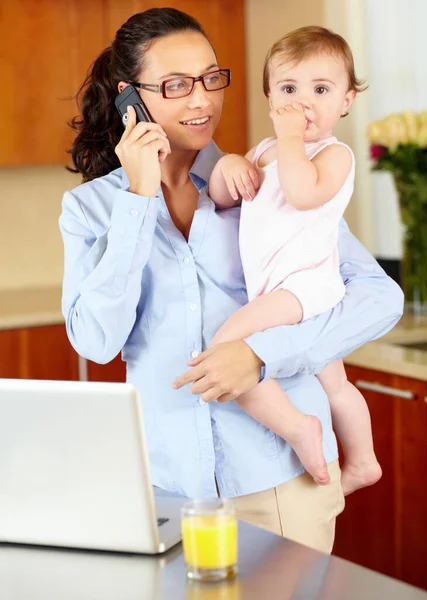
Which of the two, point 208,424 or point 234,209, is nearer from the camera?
point 208,424

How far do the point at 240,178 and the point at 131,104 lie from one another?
22 centimetres

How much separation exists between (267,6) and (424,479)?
223 cm

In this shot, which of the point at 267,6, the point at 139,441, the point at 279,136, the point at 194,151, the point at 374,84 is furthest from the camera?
the point at 267,6

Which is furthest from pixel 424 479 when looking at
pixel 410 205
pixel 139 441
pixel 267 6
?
pixel 267 6

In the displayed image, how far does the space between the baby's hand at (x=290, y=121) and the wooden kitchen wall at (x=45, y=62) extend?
215 cm

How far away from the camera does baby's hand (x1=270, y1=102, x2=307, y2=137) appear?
61.8 inches

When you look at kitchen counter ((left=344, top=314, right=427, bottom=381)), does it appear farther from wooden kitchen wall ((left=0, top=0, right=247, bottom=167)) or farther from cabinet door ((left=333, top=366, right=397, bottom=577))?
wooden kitchen wall ((left=0, top=0, right=247, bottom=167))

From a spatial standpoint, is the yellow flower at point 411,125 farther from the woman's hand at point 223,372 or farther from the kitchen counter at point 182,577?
the kitchen counter at point 182,577

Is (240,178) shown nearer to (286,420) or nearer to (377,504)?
(286,420)

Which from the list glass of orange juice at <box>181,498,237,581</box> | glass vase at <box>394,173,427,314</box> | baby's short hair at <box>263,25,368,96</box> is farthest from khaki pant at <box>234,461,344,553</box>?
glass vase at <box>394,173,427,314</box>

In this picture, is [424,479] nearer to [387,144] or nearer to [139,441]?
[387,144]

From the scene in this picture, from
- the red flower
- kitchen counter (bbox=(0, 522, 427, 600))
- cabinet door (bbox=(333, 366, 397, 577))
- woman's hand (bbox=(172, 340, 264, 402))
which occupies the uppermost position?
the red flower

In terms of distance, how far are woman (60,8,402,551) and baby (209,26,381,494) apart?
0.04m

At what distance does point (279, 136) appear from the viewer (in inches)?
62.1
